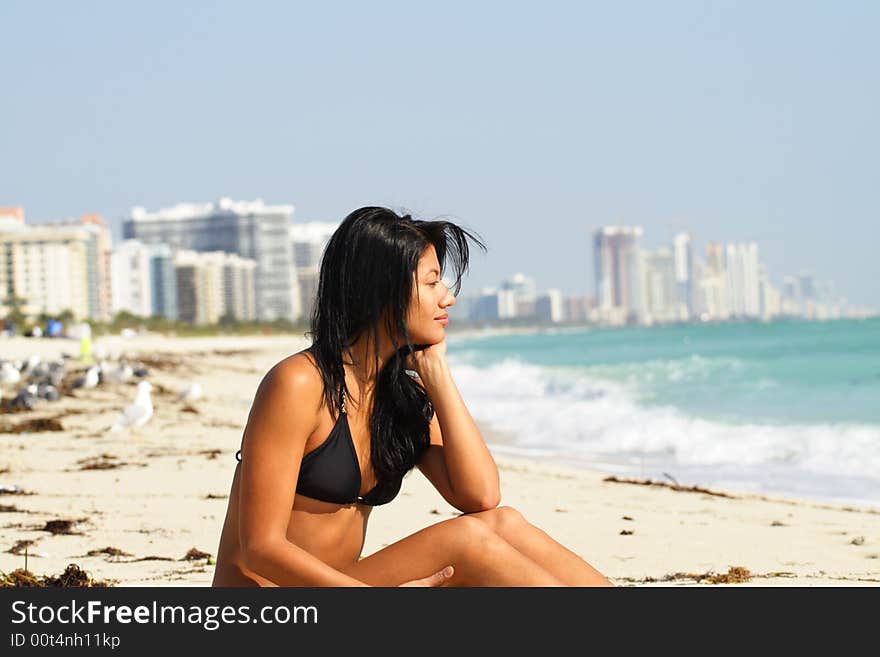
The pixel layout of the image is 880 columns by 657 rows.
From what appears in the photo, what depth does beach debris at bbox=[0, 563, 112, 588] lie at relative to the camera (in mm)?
4320

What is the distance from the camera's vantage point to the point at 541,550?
2988 millimetres

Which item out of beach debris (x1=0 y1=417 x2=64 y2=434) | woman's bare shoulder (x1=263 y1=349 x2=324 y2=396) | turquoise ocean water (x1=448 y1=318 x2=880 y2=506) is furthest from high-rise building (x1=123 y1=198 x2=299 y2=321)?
woman's bare shoulder (x1=263 y1=349 x2=324 y2=396)

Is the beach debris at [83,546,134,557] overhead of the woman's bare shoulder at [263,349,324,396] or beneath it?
beneath

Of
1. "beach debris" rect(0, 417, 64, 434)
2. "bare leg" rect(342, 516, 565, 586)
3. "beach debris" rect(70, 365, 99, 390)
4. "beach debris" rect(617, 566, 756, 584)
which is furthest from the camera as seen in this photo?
"beach debris" rect(70, 365, 99, 390)

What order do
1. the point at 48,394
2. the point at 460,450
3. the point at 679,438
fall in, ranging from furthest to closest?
the point at 48,394, the point at 679,438, the point at 460,450

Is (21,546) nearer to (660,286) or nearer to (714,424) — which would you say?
(714,424)

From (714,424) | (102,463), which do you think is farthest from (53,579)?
(714,424)

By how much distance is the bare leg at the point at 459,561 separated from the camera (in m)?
2.88

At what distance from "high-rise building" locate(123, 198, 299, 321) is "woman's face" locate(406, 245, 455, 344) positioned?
139510 mm

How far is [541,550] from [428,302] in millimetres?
690

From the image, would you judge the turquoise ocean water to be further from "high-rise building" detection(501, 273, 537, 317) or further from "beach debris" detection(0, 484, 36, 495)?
"high-rise building" detection(501, 273, 537, 317)

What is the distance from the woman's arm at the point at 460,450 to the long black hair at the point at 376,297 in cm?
9

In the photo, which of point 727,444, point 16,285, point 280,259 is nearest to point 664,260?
point 280,259
